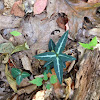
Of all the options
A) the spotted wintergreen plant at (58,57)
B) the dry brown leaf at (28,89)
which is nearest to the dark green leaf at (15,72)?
the dry brown leaf at (28,89)

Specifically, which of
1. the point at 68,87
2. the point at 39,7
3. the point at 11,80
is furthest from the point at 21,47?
the point at 68,87

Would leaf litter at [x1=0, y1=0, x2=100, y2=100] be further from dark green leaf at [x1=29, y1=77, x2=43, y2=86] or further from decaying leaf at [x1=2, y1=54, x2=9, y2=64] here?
dark green leaf at [x1=29, y1=77, x2=43, y2=86]

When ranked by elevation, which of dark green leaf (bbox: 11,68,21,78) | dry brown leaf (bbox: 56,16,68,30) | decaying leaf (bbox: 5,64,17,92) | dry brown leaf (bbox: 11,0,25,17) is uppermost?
dry brown leaf (bbox: 11,0,25,17)

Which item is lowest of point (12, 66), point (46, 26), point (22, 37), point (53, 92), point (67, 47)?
point (53, 92)

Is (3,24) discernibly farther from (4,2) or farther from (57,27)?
(57,27)

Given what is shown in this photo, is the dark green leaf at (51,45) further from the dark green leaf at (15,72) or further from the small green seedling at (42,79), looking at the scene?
the dark green leaf at (15,72)

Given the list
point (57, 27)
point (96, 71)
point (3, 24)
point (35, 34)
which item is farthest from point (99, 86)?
point (3, 24)

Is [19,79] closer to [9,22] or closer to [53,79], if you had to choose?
[53,79]

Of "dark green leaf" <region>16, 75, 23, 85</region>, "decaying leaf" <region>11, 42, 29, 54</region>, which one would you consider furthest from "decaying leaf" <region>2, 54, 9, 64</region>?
"dark green leaf" <region>16, 75, 23, 85</region>
